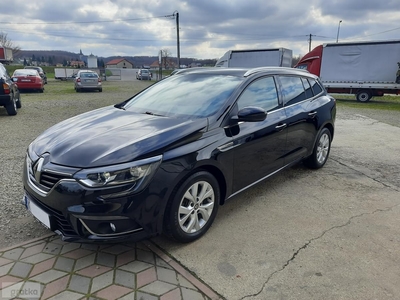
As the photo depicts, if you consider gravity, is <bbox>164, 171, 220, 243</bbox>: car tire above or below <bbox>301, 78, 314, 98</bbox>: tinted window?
below

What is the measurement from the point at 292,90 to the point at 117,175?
2.89 metres

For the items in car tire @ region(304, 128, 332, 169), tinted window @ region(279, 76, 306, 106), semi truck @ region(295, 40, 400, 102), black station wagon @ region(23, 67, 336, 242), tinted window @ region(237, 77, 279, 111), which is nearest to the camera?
black station wagon @ region(23, 67, 336, 242)

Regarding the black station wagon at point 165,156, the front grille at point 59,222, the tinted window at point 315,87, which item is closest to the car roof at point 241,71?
the black station wagon at point 165,156

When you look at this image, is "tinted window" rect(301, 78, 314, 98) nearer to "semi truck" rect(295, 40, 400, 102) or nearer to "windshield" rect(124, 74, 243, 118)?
"windshield" rect(124, 74, 243, 118)

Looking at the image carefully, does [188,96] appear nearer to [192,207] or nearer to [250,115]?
[250,115]

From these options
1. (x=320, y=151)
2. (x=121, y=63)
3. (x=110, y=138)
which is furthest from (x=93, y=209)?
(x=121, y=63)

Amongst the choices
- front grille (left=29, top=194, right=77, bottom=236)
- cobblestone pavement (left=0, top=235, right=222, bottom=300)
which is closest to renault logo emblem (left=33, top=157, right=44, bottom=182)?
front grille (left=29, top=194, right=77, bottom=236)

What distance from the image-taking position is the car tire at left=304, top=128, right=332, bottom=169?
186 inches

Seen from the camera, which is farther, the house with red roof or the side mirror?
the house with red roof

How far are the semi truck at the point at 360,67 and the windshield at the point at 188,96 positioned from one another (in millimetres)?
16196

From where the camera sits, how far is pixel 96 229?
2.30 meters

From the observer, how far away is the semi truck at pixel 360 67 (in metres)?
16.1

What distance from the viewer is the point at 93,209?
88.1 inches

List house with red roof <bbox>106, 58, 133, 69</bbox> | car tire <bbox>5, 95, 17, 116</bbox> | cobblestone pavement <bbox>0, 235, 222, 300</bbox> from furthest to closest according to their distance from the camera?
house with red roof <bbox>106, 58, 133, 69</bbox>, car tire <bbox>5, 95, 17, 116</bbox>, cobblestone pavement <bbox>0, 235, 222, 300</bbox>
